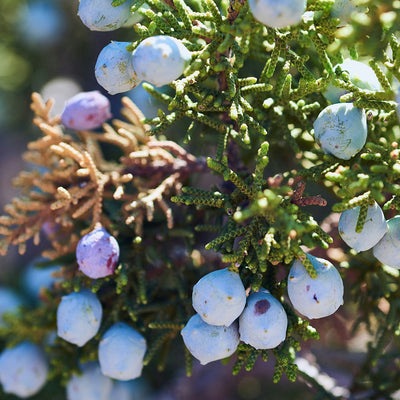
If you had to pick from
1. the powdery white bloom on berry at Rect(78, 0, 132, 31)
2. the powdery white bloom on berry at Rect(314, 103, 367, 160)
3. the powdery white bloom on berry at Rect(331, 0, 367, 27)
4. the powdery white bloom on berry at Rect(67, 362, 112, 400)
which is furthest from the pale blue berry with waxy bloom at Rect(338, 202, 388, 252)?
the powdery white bloom on berry at Rect(67, 362, 112, 400)

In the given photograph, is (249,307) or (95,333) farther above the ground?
(249,307)

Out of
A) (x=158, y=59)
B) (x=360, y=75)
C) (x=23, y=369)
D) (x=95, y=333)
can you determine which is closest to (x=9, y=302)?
(x=23, y=369)

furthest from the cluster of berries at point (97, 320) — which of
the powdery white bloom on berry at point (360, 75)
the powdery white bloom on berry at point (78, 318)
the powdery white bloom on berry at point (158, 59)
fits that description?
the powdery white bloom on berry at point (360, 75)

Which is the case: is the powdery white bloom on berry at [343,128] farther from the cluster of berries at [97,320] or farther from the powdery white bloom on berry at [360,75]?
the cluster of berries at [97,320]

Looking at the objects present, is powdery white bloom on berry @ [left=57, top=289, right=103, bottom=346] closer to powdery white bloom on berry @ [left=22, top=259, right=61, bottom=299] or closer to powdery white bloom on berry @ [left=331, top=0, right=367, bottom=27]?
powdery white bloom on berry @ [left=22, top=259, right=61, bottom=299]

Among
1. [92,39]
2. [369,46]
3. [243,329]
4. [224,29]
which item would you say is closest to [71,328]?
[243,329]

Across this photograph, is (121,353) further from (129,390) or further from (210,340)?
(129,390)

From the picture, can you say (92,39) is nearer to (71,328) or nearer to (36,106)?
(36,106)
